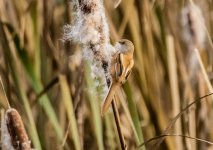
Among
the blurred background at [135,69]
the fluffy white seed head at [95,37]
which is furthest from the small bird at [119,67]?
the blurred background at [135,69]

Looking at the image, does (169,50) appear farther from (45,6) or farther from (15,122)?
(15,122)

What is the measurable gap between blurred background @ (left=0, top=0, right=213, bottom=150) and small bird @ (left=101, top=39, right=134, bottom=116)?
1.38 feet

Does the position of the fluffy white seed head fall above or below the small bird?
above

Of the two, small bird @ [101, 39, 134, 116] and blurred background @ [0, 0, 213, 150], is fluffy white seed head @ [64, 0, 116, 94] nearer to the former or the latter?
small bird @ [101, 39, 134, 116]

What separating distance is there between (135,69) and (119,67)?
76 cm

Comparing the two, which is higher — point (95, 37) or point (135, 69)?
point (95, 37)

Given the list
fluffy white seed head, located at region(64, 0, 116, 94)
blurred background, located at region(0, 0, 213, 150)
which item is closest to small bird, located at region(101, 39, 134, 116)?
fluffy white seed head, located at region(64, 0, 116, 94)

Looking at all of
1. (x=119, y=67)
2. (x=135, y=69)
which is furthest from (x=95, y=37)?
(x=135, y=69)

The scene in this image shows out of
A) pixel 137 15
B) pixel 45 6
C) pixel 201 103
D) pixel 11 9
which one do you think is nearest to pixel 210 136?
pixel 201 103

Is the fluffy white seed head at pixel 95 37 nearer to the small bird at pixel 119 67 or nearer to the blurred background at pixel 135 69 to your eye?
the small bird at pixel 119 67

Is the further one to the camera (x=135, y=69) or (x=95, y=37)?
(x=135, y=69)

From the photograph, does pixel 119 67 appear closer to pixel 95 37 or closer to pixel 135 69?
pixel 95 37

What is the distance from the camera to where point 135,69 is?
1.40 m

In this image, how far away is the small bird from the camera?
615mm
